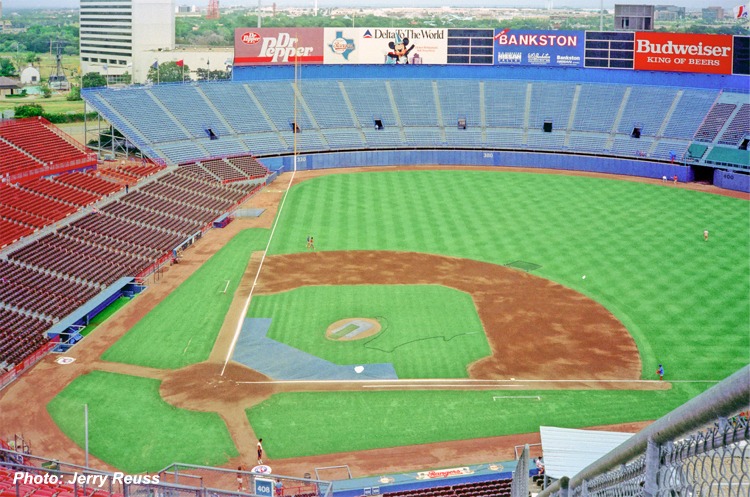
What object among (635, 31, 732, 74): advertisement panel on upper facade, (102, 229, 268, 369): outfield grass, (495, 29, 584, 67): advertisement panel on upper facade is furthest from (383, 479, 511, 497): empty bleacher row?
(495, 29, 584, 67): advertisement panel on upper facade

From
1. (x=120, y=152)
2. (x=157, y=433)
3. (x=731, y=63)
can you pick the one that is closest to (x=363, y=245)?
(x=157, y=433)

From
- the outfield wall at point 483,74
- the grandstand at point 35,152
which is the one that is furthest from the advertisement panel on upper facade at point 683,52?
the grandstand at point 35,152

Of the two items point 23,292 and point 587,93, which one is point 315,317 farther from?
point 587,93

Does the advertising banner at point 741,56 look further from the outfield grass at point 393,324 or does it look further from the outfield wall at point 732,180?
the outfield grass at point 393,324

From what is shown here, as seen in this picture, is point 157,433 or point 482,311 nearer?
point 157,433

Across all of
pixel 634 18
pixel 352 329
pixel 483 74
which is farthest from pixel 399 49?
pixel 352 329
